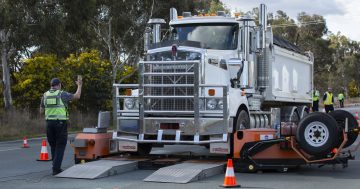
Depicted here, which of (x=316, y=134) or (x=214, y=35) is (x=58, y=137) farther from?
(x=316, y=134)

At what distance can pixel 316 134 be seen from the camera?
10836mm

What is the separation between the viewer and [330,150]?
10.7 meters

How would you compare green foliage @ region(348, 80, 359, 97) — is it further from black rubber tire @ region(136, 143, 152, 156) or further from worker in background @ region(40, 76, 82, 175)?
worker in background @ region(40, 76, 82, 175)

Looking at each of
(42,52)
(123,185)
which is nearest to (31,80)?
(42,52)

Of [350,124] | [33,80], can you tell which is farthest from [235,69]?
[33,80]

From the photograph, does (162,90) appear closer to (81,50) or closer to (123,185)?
(123,185)

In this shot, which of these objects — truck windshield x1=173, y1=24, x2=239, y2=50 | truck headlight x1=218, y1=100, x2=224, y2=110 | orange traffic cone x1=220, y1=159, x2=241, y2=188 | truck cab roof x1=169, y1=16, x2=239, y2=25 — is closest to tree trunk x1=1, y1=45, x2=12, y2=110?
truck cab roof x1=169, y1=16, x2=239, y2=25

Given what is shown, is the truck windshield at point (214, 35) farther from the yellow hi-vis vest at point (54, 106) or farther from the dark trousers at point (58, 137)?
the dark trousers at point (58, 137)

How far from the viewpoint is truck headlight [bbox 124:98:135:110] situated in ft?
40.6

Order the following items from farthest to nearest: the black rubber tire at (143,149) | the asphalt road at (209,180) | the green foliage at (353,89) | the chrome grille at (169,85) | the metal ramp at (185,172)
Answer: the green foliage at (353,89), the black rubber tire at (143,149), the chrome grille at (169,85), the metal ramp at (185,172), the asphalt road at (209,180)

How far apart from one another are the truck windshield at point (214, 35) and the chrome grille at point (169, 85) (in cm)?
154

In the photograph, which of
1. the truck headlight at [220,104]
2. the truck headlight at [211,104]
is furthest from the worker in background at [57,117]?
the truck headlight at [220,104]

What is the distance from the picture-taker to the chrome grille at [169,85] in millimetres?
11859

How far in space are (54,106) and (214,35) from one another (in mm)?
4349
